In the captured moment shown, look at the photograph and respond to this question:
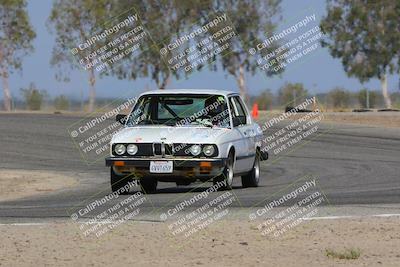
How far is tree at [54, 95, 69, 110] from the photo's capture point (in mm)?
82438

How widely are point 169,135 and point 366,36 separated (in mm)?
73546

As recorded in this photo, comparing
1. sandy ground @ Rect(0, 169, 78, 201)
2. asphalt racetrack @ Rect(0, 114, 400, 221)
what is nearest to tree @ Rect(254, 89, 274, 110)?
asphalt racetrack @ Rect(0, 114, 400, 221)

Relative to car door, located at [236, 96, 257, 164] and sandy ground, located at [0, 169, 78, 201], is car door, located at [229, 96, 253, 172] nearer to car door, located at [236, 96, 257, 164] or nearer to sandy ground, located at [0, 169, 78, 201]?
car door, located at [236, 96, 257, 164]

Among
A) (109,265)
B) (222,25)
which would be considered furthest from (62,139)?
(222,25)

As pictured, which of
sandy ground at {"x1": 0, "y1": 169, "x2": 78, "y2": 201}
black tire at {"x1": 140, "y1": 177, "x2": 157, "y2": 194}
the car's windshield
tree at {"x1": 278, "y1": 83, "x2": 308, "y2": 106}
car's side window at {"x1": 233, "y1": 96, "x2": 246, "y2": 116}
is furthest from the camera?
tree at {"x1": 278, "y1": 83, "x2": 308, "y2": 106}

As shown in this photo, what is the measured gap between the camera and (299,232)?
1171cm

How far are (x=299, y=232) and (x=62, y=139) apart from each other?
2507cm

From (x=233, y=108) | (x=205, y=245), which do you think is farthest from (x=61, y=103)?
(x=205, y=245)

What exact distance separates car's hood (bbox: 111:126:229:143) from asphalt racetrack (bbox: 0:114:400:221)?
95 centimetres

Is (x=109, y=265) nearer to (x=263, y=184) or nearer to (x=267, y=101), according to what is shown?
(x=263, y=184)

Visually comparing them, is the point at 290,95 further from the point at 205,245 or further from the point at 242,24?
the point at 205,245

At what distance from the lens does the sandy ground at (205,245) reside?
9.59 metres

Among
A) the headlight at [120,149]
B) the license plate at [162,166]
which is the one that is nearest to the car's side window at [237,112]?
the license plate at [162,166]

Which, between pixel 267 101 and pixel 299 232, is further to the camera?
pixel 267 101
